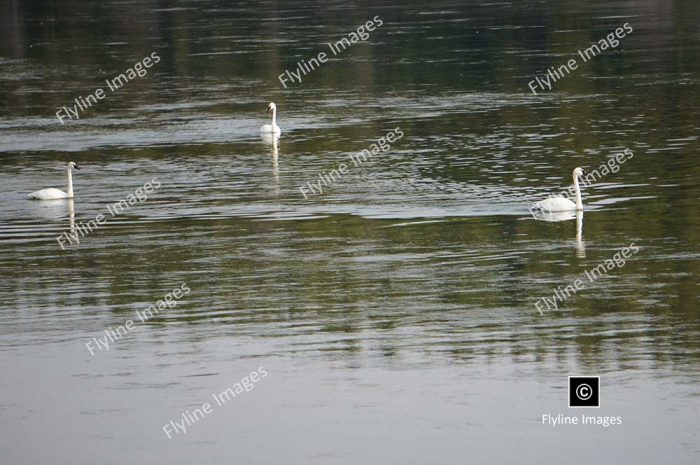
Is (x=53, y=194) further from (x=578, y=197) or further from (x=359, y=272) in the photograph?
(x=578, y=197)

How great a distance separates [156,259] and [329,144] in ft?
49.4

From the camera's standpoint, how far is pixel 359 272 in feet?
87.6

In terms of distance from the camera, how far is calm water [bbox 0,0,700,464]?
18672 mm

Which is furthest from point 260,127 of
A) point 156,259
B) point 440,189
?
point 156,259

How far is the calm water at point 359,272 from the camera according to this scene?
61.3 ft

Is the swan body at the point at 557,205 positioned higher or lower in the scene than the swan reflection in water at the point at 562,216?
higher

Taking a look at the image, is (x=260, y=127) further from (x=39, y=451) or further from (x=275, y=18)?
(x=275, y=18)

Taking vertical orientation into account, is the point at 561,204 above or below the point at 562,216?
above

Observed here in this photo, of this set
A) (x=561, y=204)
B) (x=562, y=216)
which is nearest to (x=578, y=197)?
(x=561, y=204)

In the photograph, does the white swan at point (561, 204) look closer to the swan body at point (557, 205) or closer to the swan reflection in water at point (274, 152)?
the swan body at point (557, 205)

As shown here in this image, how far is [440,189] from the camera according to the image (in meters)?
35.2

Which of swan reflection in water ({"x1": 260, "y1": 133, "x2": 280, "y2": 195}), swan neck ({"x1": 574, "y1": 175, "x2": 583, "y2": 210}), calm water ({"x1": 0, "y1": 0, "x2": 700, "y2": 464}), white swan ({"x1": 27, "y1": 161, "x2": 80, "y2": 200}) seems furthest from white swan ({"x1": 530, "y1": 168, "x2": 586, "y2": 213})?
white swan ({"x1": 27, "y1": 161, "x2": 80, "y2": 200})

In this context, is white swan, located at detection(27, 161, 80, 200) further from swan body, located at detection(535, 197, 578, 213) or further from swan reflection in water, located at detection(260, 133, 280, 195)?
swan body, located at detection(535, 197, 578, 213)

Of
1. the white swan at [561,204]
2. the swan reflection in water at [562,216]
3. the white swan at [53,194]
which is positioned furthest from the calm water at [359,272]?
the white swan at [561,204]
